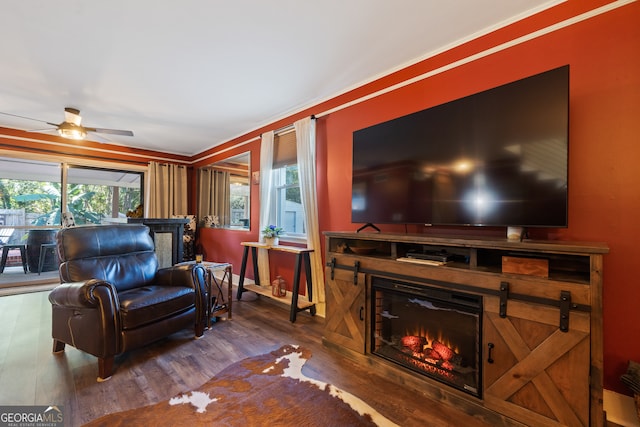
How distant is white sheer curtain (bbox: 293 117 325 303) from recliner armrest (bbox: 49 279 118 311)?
1852 mm

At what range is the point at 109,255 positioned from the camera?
2533 millimetres

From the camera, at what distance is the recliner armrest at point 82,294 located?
188cm

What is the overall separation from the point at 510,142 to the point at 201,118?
12.3 feet

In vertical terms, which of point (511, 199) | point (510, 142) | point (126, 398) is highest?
Result: point (510, 142)

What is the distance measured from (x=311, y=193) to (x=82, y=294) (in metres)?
2.18

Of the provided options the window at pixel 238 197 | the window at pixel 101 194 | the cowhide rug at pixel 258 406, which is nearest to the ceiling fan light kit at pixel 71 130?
the window at pixel 101 194

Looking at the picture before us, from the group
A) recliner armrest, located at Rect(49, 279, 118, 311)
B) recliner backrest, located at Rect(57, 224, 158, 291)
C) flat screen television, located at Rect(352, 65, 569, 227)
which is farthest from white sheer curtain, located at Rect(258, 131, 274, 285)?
recliner armrest, located at Rect(49, 279, 118, 311)

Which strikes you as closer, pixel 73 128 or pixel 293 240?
pixel 73 128

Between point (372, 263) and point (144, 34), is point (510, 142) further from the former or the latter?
point (144, 34)

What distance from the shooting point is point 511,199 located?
164cm

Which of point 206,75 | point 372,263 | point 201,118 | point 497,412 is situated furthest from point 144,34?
point 497,412

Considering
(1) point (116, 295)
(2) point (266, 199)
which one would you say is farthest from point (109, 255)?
(2) point (266, 199)

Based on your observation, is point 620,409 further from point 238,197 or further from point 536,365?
point 238,197

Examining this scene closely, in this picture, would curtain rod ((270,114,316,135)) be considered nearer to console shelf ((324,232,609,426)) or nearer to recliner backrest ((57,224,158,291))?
recliner backrest ((57,224,158,291))
